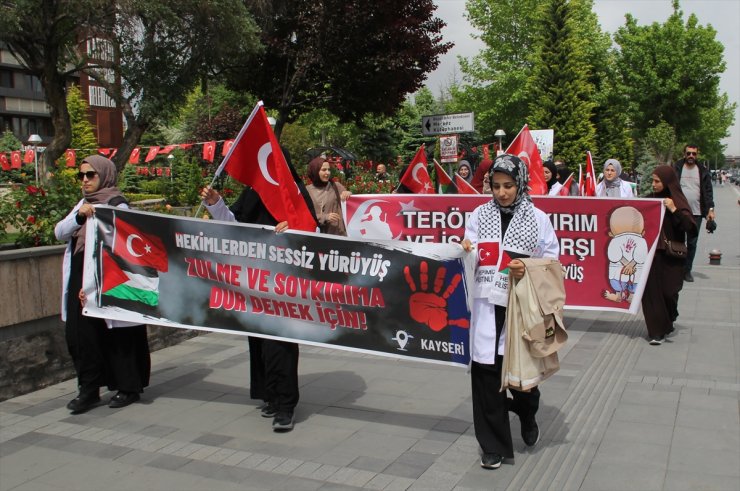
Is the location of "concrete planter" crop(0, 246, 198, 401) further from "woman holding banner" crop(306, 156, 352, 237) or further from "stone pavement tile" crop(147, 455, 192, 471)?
"woman holding banner" crop(306, 156, 352, 237)

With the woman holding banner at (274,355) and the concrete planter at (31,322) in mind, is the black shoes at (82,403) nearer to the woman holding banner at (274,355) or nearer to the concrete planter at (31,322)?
the concrete planter at (31,322)

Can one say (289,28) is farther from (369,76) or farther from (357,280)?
(357,280)

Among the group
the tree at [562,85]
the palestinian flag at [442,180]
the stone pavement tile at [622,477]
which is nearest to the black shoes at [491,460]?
the stone pavement tile at [622,477]

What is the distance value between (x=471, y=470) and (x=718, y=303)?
680 cm

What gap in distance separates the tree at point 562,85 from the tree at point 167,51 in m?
30.0

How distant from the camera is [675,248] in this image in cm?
Answer: 756

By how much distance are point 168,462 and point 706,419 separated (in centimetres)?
374

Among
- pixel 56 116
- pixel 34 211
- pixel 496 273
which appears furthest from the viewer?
pixel 56 116

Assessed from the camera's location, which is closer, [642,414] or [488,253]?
[488,253]

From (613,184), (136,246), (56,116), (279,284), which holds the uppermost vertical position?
(56,116)

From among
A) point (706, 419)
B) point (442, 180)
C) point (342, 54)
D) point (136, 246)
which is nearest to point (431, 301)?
point (706, 419)

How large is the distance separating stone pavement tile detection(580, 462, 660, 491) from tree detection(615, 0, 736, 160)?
46335 mm

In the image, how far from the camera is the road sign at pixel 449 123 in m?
16.2

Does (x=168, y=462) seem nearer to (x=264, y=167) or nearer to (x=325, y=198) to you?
(x=264, y=167)
